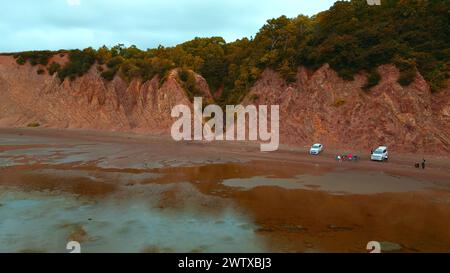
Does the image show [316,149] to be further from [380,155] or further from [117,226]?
[117,226]

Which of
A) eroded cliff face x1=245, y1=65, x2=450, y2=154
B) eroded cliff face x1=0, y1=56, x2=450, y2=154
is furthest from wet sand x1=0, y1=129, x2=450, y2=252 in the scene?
eroded cliff face x1=0, y1=56, x2=450, y2=154

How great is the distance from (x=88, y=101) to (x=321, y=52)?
130 feet

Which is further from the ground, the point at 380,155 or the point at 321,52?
the point at 321,52

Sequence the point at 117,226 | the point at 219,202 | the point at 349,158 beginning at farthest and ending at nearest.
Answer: the point at 349,158 < the point at 219,202 < the point at 117,226

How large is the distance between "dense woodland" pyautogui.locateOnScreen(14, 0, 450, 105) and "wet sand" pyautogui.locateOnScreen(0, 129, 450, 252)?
13.1m

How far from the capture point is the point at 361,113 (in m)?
46.8

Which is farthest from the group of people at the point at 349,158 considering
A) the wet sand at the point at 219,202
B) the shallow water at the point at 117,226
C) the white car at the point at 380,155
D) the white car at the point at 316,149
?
the shallow water at the point at 117,226

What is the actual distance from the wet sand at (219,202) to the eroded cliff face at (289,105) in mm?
3319

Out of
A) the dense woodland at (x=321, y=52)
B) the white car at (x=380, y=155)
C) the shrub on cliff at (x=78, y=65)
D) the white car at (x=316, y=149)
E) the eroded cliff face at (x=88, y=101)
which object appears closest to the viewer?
the white car at (x=380, y=155)

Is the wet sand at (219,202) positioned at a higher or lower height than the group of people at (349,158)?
lower

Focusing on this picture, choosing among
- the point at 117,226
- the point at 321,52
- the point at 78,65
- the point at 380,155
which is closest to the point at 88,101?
the point at 78,65

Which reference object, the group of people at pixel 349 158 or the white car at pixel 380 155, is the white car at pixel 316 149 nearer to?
the group of people at pixel 349 158

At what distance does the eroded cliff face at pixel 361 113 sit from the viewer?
42.5m

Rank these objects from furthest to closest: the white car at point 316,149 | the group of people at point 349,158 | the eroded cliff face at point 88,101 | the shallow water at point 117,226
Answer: the eroded cliff face at point 88,101
the white car at point 316,149
the group of people at point 349,158
the shallow water at point 117,226
